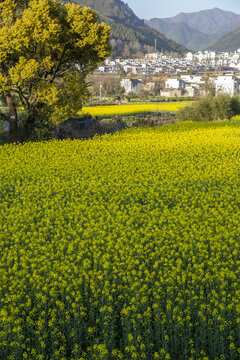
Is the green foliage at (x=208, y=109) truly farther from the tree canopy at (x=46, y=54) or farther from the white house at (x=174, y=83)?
the white house at (x=174, y=83)

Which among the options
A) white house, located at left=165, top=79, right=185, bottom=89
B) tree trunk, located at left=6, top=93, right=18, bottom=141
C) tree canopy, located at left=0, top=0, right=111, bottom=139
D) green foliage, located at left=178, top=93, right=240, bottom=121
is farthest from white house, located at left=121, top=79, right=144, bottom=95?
tree trunk, located at left=6, top=93, right=18, bottom=141

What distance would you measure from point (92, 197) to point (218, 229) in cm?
342

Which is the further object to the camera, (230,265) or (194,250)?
(194,250)

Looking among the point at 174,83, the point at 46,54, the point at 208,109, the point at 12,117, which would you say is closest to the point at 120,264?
the point at 12,117

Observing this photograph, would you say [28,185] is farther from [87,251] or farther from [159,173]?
[87,251]

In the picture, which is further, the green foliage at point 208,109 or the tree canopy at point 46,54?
the green foliage at point 208,109

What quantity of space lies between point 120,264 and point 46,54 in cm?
1584

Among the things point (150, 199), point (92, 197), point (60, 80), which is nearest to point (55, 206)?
point (92, 197)

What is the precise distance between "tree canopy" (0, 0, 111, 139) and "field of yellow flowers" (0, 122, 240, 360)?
7569 mm

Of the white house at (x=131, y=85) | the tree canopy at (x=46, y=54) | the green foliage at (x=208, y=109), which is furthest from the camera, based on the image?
the white house at (x=131, y=85)

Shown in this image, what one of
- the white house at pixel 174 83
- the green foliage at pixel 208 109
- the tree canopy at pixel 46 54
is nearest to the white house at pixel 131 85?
the white house at pixel 174 83

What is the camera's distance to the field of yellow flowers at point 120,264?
4262 mm

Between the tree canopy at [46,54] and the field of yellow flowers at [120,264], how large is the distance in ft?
24.8

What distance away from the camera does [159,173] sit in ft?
35.8
